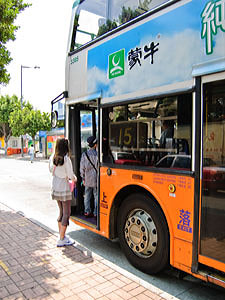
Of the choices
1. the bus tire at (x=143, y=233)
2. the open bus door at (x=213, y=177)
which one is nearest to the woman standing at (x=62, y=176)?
the bus tire at (x=143, y=233)

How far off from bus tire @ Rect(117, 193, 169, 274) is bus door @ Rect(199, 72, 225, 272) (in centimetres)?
54

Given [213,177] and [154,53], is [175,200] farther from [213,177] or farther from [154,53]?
[154,53]

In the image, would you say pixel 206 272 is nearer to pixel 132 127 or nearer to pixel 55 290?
pixel 55 290

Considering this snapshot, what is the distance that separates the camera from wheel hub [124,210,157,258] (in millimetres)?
3322

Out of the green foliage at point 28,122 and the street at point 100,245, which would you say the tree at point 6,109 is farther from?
the street at point 100,245

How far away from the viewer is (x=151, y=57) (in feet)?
10.7

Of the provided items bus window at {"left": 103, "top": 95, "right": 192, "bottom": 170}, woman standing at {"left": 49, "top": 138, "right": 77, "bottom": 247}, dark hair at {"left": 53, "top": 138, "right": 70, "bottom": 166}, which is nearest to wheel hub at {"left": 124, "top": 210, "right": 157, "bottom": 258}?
bus window at {"left": 103, "top": 95, "right": 192, "bottom": 170}

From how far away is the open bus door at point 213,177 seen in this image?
8.68 feet

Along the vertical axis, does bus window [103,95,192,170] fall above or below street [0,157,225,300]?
above

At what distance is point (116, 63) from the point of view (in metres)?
3.80

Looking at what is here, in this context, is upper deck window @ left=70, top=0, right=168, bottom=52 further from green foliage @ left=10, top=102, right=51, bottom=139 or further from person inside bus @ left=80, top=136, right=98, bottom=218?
green foliage @ left=10, top=102, right=51, bottom=139

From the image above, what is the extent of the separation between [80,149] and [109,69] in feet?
6.06

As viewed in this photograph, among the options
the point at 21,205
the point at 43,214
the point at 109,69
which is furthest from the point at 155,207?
the point at 21,205

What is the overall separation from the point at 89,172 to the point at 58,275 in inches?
70.6
